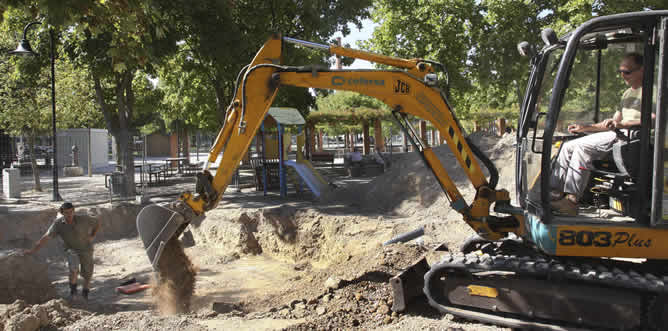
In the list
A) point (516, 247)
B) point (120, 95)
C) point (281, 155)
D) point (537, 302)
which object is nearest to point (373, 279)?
point (516, 247)

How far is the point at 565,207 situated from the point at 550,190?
7.7 inches

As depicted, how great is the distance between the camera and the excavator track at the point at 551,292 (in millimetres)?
3908

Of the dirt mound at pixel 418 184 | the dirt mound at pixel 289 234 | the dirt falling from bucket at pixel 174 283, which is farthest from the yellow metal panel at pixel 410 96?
the dirt mound at pixel 418 184

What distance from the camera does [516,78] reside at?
54.2 feet

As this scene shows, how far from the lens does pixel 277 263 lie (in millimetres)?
9766

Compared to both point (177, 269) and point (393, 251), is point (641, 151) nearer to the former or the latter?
point (393, 251)

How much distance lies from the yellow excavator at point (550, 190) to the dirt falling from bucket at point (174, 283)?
38.2 inches

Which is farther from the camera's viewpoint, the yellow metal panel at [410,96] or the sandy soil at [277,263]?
the yellow metal panel at [410,96]

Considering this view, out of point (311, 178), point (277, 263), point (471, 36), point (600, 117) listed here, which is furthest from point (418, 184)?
point (471, 36)

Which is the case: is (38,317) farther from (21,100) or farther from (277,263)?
(21,100)

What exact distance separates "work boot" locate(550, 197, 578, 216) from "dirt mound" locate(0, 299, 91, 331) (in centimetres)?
516

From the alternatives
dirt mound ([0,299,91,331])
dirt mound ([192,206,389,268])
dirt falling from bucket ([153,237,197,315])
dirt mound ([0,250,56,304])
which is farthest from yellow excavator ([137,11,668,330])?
dirt mound ([192,206,389,268])

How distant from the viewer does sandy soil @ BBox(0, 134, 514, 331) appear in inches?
198

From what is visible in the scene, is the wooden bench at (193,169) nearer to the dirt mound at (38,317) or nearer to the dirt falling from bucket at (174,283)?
the dirt falling from bucket at (174,283)
